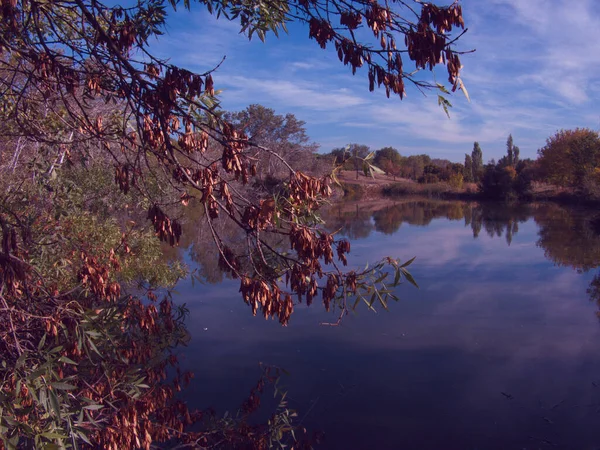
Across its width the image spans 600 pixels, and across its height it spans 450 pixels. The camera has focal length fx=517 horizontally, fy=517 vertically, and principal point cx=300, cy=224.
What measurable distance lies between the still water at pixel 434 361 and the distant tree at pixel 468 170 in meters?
47.7

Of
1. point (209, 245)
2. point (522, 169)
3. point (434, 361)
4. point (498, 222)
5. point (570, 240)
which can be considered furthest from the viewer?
point (522, 169)

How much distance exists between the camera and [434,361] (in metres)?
7.85

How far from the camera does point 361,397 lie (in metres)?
6.71

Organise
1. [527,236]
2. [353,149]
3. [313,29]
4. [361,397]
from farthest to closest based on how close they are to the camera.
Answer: [527,236], [361,397], [313,29], [353,149]

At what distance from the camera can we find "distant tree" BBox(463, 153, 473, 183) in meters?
60.2

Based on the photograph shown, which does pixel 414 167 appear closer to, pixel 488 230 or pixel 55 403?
pixel 488 230

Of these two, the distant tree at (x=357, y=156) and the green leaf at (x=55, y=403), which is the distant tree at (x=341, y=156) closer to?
the distant tree at (x=357, y=156)

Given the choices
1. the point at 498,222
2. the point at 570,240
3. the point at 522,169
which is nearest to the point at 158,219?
the point at 570,240

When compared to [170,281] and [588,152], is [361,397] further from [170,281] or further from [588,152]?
[588,152]

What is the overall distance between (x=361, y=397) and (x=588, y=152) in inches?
1513

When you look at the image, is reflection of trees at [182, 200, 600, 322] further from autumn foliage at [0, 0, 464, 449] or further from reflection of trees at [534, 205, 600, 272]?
autumn foliage at [0, 0, 464, 449]

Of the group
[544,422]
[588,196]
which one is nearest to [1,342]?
[544,422]

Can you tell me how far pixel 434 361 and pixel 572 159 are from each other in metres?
38.0

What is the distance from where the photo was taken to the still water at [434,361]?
19.7 ft
